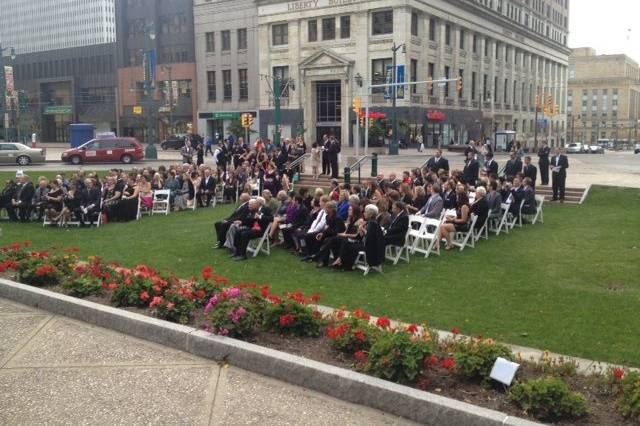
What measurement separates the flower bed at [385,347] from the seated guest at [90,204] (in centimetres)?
896

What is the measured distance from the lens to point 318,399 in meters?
5.78

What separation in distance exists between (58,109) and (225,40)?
101ft

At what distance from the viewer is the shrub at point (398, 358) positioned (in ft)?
18.4

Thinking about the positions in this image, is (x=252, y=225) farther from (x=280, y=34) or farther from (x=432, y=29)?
(x=280, y=34)

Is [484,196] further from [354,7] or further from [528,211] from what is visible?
[354,7]

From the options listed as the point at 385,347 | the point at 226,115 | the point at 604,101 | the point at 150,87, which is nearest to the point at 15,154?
the point at 150,87

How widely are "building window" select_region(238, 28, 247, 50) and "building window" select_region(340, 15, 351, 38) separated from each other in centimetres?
1237

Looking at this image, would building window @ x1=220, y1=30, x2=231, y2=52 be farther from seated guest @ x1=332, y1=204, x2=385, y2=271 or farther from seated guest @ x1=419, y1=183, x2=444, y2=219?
seated guest @ x1=332, y1=204, x2=385, y2=271

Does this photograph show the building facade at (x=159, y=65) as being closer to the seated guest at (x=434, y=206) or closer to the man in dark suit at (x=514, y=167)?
the man in dark suit at (x=514, y=167)

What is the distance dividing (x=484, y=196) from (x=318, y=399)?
895 cm

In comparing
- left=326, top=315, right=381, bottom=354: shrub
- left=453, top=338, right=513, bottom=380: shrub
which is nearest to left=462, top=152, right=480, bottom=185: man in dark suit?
left=326, top=315, right=381, bottom=354: shrub

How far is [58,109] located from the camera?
86.2 meters

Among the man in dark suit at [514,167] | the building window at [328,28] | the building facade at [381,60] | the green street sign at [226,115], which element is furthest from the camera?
the green street sign at [226,115]

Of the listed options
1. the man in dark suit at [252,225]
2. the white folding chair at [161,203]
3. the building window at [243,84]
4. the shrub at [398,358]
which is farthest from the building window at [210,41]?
the shrub at [398,358]
